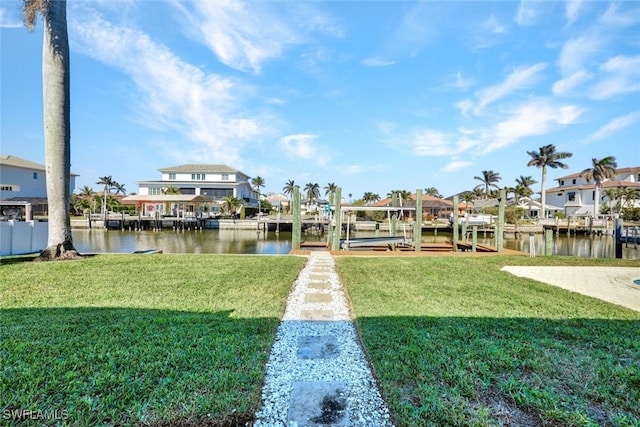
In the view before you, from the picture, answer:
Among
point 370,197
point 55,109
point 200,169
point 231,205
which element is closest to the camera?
point 55,109

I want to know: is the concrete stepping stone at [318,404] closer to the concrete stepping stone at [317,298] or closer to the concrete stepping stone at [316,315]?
the concrete stepping stone at [316,315]

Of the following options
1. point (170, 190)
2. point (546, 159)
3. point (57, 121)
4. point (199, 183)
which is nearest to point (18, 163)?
point (170, 190)

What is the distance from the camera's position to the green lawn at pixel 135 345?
7.98 feet

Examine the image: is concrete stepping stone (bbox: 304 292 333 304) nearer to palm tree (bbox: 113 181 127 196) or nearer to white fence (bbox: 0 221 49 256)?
white fence (bbox: 0 221 49 256)

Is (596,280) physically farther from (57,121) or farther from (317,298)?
(57,121)

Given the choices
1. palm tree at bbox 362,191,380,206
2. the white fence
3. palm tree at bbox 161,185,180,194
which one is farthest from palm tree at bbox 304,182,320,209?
the white fence

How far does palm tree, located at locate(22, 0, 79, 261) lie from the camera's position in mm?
8195

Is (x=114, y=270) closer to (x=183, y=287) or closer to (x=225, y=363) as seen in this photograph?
(x=183, y=287)

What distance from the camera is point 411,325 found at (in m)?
4.23

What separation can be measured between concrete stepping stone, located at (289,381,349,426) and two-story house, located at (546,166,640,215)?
54545 millimetres

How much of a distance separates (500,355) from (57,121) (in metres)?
11.0

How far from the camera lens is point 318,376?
3039 mm

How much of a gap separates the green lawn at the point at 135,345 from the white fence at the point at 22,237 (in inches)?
151

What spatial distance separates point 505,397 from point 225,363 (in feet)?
8.46
